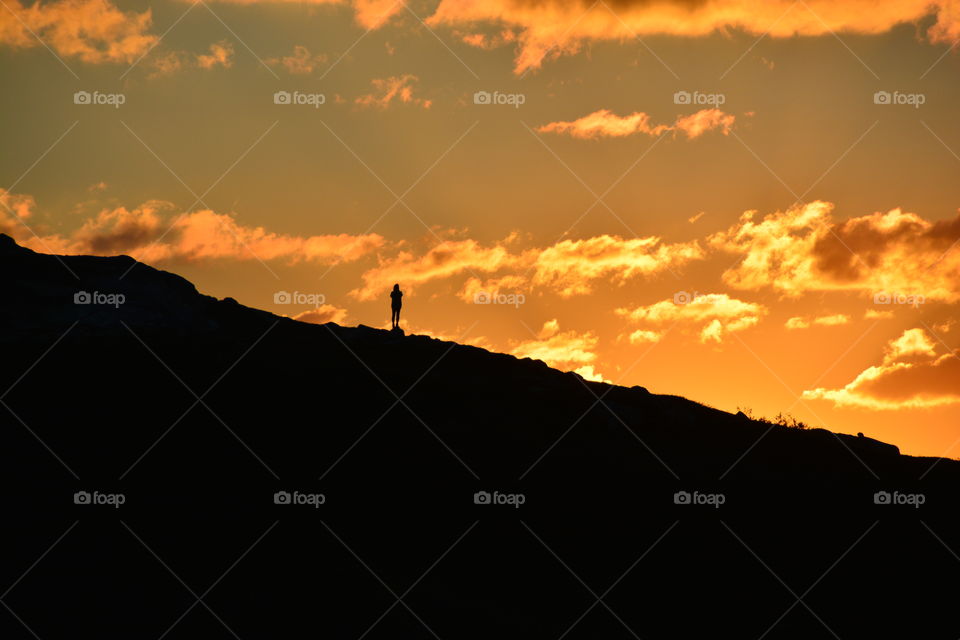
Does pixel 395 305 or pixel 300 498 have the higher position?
pixel 395 305

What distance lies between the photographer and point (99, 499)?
27.9 metres

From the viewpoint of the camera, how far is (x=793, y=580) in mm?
29766

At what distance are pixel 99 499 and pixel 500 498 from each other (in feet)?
41.8

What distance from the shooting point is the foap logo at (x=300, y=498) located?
2945cm

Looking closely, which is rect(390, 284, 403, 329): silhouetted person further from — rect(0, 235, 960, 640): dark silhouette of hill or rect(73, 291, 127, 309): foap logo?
rect(73, 291, 127, 309): foap logo

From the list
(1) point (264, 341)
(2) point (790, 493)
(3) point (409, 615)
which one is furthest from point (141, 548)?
(2) point (790, 493)

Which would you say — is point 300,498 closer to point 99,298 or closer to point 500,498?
point 500,498

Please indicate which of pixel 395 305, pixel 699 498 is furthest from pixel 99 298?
pixel 699 498

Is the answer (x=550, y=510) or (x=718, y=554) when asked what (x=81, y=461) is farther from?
(x=718, y=554)

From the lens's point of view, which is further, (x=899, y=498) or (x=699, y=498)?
(x=899, y=498)

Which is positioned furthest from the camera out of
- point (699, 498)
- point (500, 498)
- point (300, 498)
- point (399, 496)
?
point (699, 498)

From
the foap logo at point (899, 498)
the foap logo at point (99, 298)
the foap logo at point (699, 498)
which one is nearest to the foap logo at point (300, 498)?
the foap logo at point (699, 498)

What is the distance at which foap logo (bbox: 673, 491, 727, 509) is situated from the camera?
108 ft

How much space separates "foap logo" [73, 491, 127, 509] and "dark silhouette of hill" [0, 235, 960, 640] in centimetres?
24
